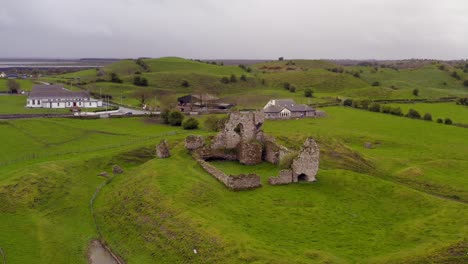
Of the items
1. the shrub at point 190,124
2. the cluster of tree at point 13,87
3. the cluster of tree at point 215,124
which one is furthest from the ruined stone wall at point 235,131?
the cluster of tree at point 13,87

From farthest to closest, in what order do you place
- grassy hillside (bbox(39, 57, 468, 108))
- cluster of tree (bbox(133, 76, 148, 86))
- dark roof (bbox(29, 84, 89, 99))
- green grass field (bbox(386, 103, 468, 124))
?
cluster of tree (bbox(133, 76, 148, 86)), grassy hillside (bbox(39, 57, 468, 108)), green grass field (bbox(386, 103, 468, 124)), dark roof (bbox(29, 84, 89, 99))

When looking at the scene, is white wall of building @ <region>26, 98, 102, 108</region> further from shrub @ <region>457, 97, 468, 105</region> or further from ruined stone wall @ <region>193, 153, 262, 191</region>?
shrub @ <region>457, 97, 468, 105</region>

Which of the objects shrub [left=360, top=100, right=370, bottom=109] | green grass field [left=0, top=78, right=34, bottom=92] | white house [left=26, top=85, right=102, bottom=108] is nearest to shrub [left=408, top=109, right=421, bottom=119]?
shrub [left=360, top=100, right=370, bottom=109]

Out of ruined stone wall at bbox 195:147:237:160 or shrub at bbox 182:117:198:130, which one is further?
shrub at bbox 182:117:198:130

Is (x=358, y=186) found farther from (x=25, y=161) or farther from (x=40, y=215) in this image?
(x=25, y=161)

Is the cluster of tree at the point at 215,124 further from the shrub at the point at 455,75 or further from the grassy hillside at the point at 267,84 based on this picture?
the shrub at the point at 455,75

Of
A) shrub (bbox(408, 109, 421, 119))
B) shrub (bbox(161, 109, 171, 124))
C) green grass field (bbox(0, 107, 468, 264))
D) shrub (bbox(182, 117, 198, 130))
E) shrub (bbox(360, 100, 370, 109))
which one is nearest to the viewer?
green grass field (bbox(0, 107, 468, 264))

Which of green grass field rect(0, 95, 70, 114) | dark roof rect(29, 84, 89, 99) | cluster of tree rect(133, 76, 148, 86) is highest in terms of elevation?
cluster of tree rect(133, 76, 148, 86)
